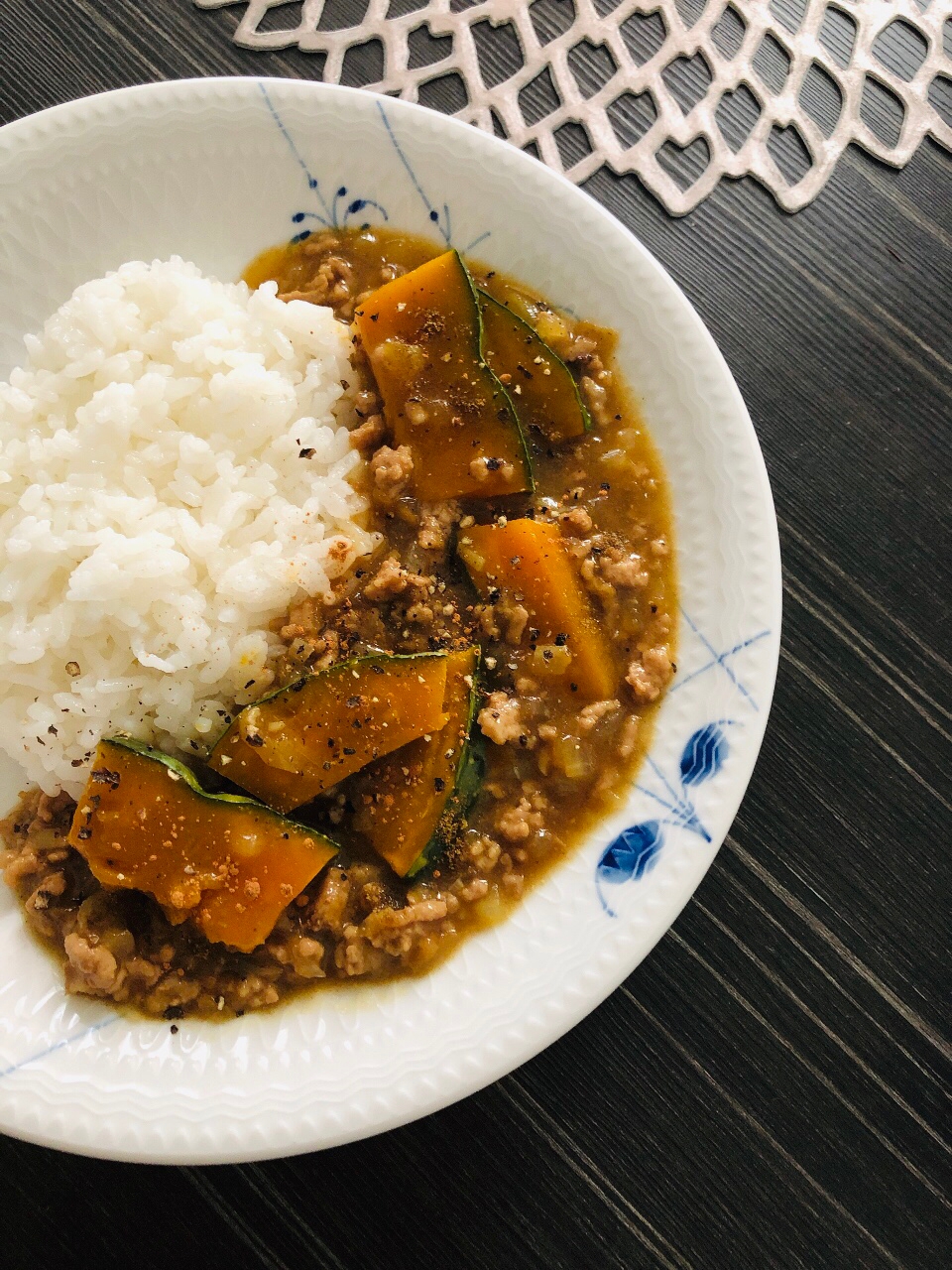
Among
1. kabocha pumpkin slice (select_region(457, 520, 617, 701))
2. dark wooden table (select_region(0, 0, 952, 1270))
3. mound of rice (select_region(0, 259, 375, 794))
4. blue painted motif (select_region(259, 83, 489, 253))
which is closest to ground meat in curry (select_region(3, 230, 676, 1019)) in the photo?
kabocha pumpkin slice (select_region(457, 520, 617, 701))

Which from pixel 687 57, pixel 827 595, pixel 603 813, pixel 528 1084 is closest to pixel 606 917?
pixel 603 813

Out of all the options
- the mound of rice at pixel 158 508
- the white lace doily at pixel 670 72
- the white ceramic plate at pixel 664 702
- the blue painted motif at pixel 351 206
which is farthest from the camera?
the white lace doily at pixel 670 72

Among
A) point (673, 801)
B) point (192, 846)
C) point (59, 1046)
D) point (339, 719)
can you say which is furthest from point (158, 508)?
point (673, 801)

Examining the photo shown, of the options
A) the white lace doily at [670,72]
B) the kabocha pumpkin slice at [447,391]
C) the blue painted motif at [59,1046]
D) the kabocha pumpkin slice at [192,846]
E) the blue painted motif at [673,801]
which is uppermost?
the white lace doily at [670,72]

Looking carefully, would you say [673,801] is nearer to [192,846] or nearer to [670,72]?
[192,846]

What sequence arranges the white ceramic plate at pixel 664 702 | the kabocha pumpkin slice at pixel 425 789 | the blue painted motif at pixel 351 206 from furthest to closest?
1. the blue painted motif at pixel 351 206
2. the kabocha pumpkin slice at pixel 425 789
3. the white ceramic plate at pixel 664 702

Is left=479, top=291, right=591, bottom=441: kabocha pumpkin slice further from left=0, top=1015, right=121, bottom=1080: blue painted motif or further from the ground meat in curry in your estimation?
left=0, top=1015, right=121, bottom=1080: blue painted motif

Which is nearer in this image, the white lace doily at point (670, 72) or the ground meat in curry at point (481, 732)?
the ground meat in curry at point (481, 732)

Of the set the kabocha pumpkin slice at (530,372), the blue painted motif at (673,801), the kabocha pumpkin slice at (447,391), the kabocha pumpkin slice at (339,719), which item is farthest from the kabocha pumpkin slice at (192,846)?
the kabocha pumpkin slice at (530,372)

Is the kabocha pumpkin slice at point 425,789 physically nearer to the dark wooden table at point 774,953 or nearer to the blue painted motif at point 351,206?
the dark wooden table at point 774,953
